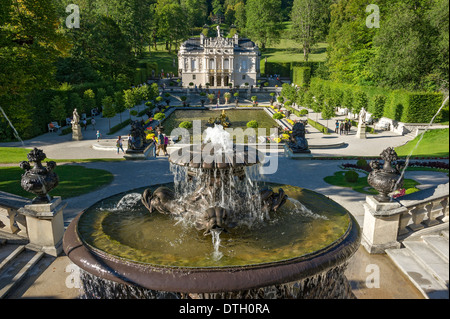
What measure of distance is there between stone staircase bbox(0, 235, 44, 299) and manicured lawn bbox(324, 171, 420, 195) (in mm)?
12771

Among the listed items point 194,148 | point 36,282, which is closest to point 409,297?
point 194,148

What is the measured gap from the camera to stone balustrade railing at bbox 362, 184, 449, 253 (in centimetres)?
890

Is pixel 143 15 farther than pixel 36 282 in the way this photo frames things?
Yes

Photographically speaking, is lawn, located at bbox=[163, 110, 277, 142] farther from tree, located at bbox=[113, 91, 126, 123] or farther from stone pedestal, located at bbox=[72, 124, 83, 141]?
stone pedestal, located at bbox=[72, 124, 83, 141]

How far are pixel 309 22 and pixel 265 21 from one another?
17.9 metres

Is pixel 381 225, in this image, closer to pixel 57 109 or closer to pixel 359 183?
pixel 359 183

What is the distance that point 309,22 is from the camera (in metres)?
86.9

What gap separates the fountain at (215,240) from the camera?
20.9ft

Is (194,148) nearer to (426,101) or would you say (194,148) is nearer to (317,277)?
(317,277)

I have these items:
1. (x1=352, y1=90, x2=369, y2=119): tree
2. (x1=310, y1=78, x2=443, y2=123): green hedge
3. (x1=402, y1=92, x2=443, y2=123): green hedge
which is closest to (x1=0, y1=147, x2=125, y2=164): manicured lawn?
(x1=352, y1=90, x2=369, y2=119): tree

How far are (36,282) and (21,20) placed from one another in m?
16.3

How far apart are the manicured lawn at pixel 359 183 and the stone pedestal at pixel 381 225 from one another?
6.35m

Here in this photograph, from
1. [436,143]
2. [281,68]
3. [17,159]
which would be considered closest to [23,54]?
[17,159]

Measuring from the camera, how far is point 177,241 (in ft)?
26.5
